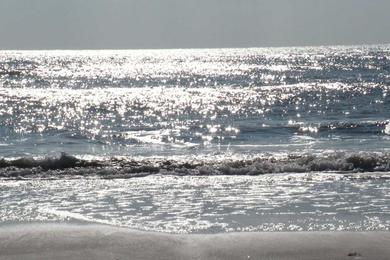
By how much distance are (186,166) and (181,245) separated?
10.8 metres

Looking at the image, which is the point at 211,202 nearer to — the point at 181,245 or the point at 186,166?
the point at 181,245

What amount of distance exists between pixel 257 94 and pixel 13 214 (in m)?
42.7

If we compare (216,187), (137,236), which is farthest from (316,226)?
(216,187)

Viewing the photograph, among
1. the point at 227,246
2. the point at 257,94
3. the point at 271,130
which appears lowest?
the point at 227,246

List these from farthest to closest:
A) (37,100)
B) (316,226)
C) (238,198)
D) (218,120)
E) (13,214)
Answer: (37,100)
(218,120)
(238,198)
(13,214)
(316,226)

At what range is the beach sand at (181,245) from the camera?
9039 mm

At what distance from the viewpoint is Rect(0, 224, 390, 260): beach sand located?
9039 millimetres

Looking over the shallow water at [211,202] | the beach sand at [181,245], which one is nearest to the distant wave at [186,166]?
the shallow water at [211,202]

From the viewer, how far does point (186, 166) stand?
67.2ft

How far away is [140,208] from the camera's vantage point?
512 inches

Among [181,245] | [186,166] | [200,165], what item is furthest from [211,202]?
[200,165]

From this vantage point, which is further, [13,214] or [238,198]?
[238,198]

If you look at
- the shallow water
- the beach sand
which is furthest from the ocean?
the beach sand

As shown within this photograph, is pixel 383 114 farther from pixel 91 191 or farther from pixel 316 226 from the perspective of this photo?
pixel 316 226
